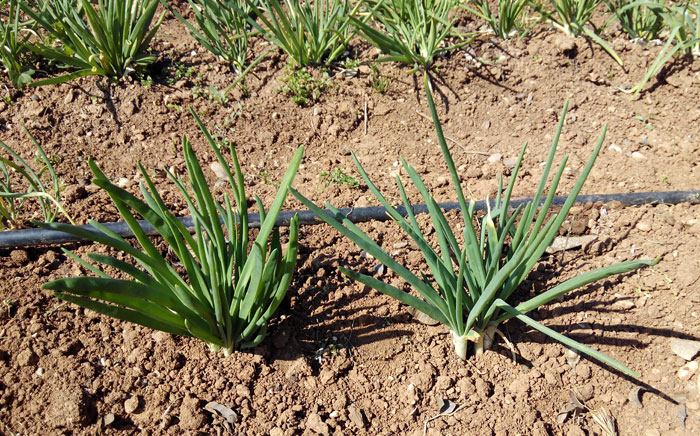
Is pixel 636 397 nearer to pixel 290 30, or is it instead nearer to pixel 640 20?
pixel 290 30

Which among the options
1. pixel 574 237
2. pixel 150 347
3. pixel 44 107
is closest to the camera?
pixel 150 347

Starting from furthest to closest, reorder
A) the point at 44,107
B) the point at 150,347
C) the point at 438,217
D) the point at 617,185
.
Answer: the point at 44,107 < the point at 617,185 < the point at 150,347 < the point at 438,217

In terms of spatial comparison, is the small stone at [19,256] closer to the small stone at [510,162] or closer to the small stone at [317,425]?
the small stone at [317,425]

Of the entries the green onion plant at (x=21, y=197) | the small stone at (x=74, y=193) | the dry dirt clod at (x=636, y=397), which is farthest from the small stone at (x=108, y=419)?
the dry dirt clod at (x=636, y=397)

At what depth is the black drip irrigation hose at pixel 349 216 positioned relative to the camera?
80.3 inches

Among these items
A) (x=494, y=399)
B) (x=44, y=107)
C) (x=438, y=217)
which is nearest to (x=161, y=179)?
(x=44, y=107)

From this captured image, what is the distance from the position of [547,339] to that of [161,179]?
5.75ft

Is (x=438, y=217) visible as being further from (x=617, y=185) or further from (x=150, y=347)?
(x=617, y=185)

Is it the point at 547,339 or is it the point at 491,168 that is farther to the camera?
the point at 491,168

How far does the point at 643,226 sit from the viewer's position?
215cm

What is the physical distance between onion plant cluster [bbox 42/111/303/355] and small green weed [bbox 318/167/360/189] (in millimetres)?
793

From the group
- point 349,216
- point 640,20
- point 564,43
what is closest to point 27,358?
point 349,216

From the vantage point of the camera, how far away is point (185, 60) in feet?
9.92

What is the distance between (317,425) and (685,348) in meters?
1.17
